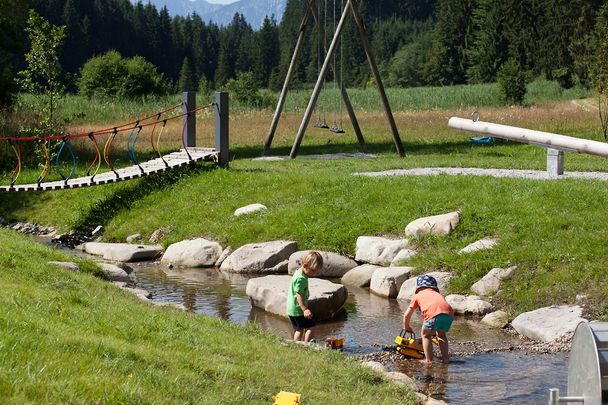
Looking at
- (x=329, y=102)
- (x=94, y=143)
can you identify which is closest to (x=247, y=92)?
(x=329, y=102)

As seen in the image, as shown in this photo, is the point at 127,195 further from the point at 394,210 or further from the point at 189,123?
the point at 394,210

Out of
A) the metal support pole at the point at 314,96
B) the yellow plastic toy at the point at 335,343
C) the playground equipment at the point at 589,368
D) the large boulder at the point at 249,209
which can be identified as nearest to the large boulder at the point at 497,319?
the yellow plastic toy at the point at 335,343

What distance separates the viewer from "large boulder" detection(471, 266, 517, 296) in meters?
14.4

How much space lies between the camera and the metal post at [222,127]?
23.0 m

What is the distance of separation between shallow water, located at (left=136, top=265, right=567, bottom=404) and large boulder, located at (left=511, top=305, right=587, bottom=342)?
0.26 m

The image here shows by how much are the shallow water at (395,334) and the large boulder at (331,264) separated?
862 millimetres

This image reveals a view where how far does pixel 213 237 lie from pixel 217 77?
354 ft

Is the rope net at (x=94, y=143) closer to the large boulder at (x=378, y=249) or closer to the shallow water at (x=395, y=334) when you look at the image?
the shallow water at (x=395, y=334)

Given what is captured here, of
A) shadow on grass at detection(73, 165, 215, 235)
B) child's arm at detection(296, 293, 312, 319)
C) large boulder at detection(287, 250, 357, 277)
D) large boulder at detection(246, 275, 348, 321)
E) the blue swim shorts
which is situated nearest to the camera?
the blue swim shorts

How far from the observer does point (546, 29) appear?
89000 mm

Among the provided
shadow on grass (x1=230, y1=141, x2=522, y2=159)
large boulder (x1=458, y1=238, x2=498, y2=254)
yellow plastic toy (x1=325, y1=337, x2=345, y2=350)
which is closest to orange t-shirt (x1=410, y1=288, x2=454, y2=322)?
yellow plastic toy (x1=325, y1=337, x2=345, y2=350)

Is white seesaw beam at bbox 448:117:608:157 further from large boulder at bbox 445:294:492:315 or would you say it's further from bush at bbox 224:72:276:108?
bush at bbox 224:72:276:108

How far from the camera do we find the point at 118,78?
188 feet

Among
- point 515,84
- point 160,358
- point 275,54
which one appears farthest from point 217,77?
point 160,358
